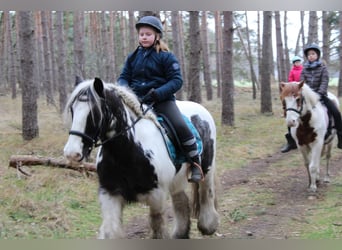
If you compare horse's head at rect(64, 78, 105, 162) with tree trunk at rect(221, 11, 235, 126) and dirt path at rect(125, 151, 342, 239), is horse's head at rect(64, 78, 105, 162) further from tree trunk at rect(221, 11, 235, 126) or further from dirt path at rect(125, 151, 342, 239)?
tree trunk at rect(221, 11, 235, 126)

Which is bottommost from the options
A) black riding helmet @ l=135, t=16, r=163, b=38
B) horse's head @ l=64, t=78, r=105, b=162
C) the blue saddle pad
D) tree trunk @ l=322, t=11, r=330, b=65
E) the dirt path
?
the dirt path

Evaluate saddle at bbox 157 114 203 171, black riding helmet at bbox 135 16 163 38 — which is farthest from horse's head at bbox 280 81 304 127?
black riding helmet at bbox 135 16 163 38

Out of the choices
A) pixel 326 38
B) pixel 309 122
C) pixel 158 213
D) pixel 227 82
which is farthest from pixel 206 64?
pixel 158 213

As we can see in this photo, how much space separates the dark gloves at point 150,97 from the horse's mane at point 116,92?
0.10 m

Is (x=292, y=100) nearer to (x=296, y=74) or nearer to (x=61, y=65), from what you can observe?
(x=296, y=74)

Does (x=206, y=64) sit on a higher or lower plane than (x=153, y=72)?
higher

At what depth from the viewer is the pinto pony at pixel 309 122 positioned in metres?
5.95

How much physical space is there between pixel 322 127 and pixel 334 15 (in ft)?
30.5

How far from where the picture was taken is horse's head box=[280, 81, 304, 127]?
5.81 meters

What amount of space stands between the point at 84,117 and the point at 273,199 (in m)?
3.71

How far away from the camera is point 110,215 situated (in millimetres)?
3285

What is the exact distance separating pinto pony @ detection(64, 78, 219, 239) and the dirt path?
0.95 meters

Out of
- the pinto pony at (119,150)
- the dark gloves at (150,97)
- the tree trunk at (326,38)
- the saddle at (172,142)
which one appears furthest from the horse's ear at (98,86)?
the tree trunk at (326,38)
